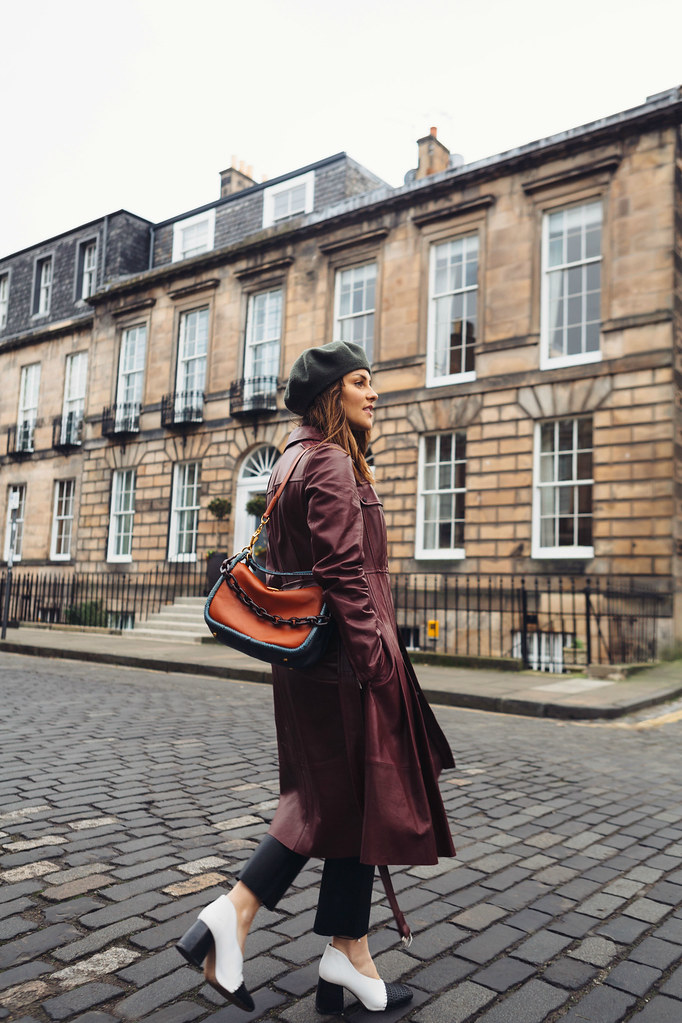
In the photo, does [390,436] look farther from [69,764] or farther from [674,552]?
[69,764]

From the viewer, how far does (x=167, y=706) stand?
8320 mm

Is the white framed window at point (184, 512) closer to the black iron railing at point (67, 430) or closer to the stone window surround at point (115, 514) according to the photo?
the stone window surround at point (115, 514)

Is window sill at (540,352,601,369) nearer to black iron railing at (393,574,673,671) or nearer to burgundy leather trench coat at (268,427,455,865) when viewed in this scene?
black iron railing at (393,574,673,671)

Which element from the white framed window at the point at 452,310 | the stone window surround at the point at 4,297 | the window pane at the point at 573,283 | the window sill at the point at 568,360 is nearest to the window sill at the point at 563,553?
the window sill at the point at 568,360

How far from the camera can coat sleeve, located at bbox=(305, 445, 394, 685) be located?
86.4 inches

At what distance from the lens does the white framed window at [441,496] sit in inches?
614

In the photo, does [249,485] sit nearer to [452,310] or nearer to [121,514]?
[121,514]

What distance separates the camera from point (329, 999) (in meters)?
2.38

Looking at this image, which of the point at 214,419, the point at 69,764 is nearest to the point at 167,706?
the point at 69,764

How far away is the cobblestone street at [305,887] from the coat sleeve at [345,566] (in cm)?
107

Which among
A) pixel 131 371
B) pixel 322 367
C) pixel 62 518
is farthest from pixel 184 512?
pixel 322 367

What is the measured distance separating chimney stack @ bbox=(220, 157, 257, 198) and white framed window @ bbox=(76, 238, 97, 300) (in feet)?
15.0

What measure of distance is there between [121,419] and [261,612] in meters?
20.7

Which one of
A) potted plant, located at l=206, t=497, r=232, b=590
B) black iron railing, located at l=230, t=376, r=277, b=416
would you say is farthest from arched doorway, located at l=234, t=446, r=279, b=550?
black iron railing, located at l=230, t=376, r=277, b=416
